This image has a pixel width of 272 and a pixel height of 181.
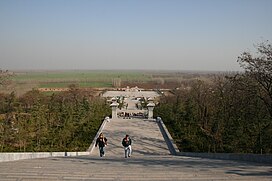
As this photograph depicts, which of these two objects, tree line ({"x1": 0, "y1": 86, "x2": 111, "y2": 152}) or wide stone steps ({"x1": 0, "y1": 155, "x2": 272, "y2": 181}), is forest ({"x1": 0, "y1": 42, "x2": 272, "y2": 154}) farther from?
wide stone steps ({"x1": 0, "y1": 155, "x2": 272, "y2": 181})

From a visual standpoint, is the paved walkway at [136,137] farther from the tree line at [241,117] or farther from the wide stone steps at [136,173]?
the wide stone steps at [136,173]

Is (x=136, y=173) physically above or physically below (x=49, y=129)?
above

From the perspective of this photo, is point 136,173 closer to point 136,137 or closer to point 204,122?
point 136,137

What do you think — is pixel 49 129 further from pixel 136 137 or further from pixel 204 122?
pixel 204 122

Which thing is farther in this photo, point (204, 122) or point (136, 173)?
point (204, 122)

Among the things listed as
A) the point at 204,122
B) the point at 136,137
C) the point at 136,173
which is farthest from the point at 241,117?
the point at 136,173

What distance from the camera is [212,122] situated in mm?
20219

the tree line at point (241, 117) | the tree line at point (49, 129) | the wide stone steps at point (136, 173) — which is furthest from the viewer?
the tree line at point (49, 129)

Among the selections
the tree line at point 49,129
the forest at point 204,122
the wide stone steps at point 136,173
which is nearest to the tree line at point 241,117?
the forest at point 204,122

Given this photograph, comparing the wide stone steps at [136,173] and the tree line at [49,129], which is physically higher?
the wide stone steps at [136,173]

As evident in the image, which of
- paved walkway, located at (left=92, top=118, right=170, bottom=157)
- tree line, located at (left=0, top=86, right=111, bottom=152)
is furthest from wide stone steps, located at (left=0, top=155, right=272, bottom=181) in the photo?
tree line, located at (left=0, top=86, right=111, bottom=152)

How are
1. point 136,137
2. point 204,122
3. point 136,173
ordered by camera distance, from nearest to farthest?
point 136,173 < point 136,137 < point 204,122

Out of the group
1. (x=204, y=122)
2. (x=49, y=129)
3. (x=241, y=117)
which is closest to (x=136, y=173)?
(x=241, y=117)

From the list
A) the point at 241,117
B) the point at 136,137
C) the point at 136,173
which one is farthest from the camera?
the point at 136,137
